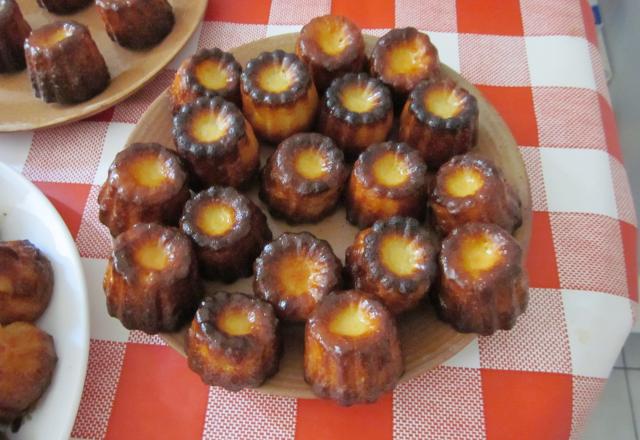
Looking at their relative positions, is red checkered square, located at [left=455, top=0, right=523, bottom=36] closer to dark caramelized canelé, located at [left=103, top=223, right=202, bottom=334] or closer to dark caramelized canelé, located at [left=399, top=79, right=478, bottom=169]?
dark caramelized canelé, located at [left=399, top=79, right=478, bottom=169]

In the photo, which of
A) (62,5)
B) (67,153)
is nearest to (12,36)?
(62,5)

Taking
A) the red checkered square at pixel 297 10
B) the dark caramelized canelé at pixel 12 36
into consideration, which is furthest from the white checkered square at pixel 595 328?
the dark caramelized canelé at pixel 12 36

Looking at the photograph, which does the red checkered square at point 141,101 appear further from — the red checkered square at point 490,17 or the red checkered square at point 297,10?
the red checkered square at point 490,17

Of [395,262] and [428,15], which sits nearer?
[395,262]

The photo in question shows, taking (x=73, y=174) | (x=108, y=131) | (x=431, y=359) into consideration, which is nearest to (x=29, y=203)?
(x=73, y=174)

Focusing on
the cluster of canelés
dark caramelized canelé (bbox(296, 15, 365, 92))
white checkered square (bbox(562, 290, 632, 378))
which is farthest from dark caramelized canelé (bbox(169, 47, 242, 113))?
white checkered square (bbox(562, 290, 632, 378))

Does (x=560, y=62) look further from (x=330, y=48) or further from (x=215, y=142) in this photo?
(x=215, y=142)
